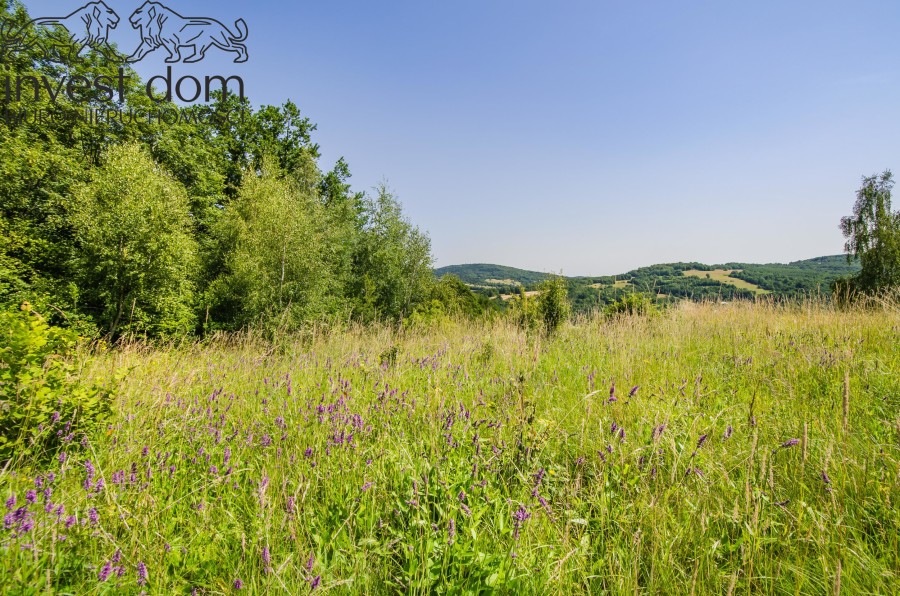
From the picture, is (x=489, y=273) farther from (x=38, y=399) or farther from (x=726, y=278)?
(x=38, y=399)

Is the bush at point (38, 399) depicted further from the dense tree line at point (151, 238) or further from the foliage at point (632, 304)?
the foliage at point (632, 304)

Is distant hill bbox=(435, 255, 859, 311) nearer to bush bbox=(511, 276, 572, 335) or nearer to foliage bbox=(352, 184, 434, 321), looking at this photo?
bush bbox=(511, 276, 572, 335)

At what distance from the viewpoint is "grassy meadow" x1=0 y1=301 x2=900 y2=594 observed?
154cm

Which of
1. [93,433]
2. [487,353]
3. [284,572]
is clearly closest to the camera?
[284,572]

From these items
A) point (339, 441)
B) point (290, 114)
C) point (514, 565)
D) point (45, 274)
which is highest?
point (290, 114)

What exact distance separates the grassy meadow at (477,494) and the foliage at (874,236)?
37.0 m

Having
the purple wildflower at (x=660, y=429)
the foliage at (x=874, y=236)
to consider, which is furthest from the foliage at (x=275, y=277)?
the foliage at (x=874, y=236)

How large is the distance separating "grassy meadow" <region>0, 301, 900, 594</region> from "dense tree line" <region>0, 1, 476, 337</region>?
18.6ft

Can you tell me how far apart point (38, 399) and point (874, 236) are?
49305 mm

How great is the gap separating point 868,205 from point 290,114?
2085 inches

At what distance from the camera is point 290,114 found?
31469 mm

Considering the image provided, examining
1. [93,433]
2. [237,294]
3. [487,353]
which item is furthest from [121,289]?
[487,353]

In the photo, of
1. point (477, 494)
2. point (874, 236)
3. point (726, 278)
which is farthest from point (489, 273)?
point (477, 494)

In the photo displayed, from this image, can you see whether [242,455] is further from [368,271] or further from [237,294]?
[368,271]
